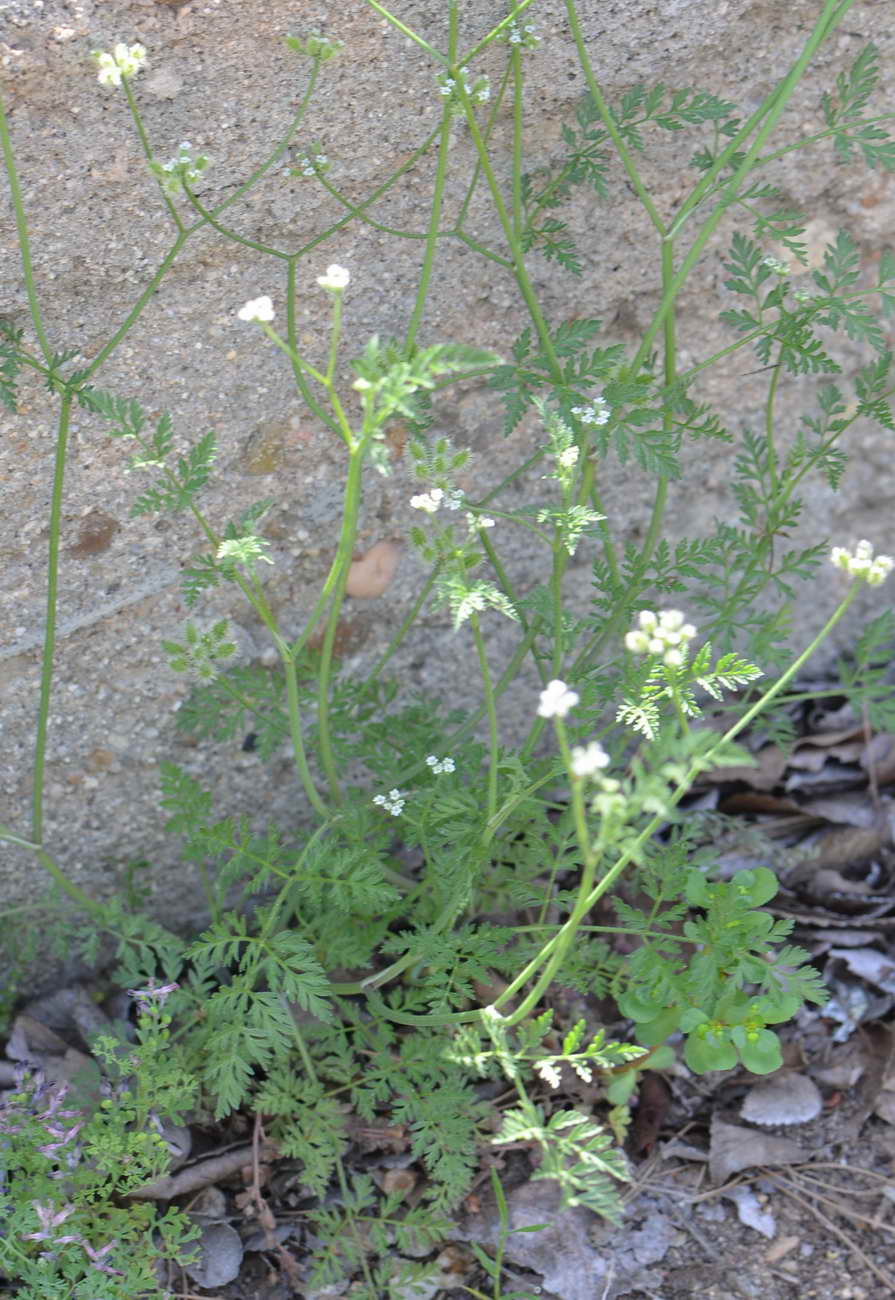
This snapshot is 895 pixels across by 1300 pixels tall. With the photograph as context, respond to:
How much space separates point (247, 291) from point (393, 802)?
109 cm

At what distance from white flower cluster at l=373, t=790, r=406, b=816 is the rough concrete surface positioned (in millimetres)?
644

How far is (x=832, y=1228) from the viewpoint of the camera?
8.43 ft

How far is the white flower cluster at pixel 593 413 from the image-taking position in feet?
7.06

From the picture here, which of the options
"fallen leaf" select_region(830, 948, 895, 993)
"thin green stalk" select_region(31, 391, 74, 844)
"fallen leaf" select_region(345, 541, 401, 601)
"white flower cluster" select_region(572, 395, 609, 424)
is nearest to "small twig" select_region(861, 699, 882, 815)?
"fallen leaf" select_region(830, 948, 895, 993)

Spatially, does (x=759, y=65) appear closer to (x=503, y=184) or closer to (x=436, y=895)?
(x=503, y=184)

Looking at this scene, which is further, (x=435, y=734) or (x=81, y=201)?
(x=435, y=734)

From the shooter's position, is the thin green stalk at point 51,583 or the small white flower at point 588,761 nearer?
the small white flower at point 588,761

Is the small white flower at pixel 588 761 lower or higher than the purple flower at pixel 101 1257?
higher

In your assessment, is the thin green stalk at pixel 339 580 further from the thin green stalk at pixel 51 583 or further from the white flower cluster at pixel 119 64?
the white flower cluster at pixel 119 64

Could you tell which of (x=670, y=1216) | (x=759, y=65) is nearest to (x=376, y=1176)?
(x=670, y=1216)

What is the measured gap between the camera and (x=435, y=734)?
2.65m

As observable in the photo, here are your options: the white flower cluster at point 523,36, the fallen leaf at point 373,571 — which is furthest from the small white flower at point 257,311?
the fallen leaf at point 373,571

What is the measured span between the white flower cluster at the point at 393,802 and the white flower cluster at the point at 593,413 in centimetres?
79

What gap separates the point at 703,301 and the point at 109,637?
1.62m
